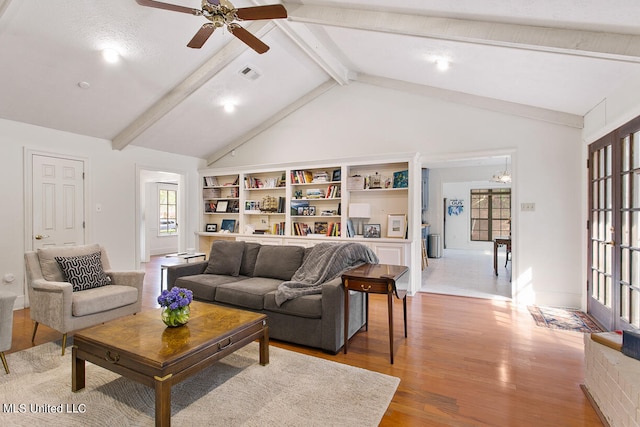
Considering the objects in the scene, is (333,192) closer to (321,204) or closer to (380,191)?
(321,204)

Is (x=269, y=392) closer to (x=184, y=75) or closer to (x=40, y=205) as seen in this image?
(x=184, y=75)

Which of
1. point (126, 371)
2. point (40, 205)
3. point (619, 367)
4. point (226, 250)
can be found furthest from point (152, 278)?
point (619, 367)

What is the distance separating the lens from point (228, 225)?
6602 mm

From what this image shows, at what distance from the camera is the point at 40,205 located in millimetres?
4359

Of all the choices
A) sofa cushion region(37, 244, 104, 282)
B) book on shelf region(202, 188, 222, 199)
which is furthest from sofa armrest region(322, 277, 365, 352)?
book on shelf region(202, 188, 222, 199)

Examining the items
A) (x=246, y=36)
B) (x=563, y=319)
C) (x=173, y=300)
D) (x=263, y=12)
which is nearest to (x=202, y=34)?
(x=246, y=36)

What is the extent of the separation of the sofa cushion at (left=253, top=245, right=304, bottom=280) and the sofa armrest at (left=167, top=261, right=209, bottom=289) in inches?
28.7

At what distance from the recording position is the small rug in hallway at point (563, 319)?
3.44m

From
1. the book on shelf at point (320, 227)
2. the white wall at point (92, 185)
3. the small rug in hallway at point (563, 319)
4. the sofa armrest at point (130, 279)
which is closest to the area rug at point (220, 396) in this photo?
the sofa armrest at point (130, 279)

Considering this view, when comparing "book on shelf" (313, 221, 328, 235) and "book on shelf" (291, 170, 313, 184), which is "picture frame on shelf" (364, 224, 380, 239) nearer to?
"book on shelf" (313, 221, 328, 235)

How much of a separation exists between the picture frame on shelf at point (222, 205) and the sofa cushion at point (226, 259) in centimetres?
269

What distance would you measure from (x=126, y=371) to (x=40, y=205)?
3.89 metres

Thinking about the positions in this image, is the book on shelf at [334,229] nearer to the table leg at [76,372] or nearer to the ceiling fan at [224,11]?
the ceiling fan at [224,11]

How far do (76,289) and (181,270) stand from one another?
998 mm
